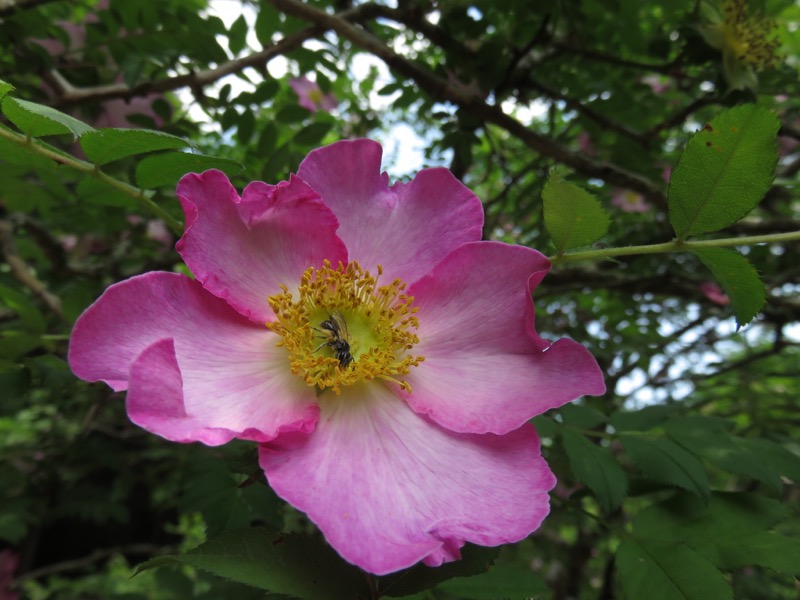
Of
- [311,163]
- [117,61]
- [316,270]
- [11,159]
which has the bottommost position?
[316,270]

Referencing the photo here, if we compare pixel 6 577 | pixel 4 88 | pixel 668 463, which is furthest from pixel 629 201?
pixel 6 577

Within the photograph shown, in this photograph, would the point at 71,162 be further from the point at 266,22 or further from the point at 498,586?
the point at 266,22

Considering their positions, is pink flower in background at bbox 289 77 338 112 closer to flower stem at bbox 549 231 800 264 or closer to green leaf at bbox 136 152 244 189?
green leaf at bbox 136 152 244 189

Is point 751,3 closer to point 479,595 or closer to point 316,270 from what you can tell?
point 316,270

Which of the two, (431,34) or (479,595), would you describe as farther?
(431,34)

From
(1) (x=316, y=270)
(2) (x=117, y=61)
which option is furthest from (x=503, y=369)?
(2) (x=117, y=61)

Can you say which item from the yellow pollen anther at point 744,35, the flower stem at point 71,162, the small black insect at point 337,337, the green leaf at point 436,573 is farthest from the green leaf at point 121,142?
the yellow pollen anther at point 744,35
